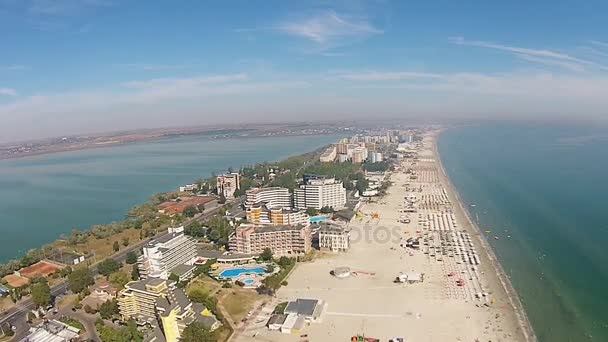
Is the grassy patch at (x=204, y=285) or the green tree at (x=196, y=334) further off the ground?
the green tree at (x=196, y=334)

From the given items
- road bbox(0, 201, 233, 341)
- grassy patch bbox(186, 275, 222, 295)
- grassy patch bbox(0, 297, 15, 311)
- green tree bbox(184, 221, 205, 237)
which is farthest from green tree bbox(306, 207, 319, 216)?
grassy patch bbox(0, 297, 15, 311)

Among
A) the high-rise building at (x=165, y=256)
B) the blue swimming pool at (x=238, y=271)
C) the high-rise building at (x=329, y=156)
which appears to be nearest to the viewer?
the high-rise building at (x=165, y=256)

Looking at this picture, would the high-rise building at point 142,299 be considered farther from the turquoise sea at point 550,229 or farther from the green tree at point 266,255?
the turquoise sea at point 550,229

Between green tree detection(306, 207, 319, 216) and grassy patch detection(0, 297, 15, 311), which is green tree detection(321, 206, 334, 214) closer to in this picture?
green tree detection(306, 207, 319, 216)

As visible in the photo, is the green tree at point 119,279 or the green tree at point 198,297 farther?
the green tree at point 119,279

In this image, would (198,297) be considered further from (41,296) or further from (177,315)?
(41,296)

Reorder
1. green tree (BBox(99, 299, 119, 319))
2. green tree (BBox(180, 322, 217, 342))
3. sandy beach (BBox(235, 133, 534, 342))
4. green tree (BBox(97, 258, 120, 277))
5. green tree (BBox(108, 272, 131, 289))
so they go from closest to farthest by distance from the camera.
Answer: green tree (BBox(180, 322, 217, 342))
sandy beach (BBox(235, 133, 534, 342))
green tree (BBox(99, 299, 119, 319))
green tree (BBox(108, 272, 131, 289))
green tree (BBox(97, 258, 120, 277))

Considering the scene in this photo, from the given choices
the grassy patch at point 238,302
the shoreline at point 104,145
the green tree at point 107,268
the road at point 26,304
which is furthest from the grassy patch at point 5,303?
the shoreline at point 104,145
